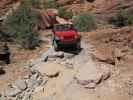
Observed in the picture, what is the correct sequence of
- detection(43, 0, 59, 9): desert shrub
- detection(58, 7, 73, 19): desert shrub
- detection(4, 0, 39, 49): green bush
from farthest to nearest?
1. detection(43, 0, 59, 9): desert shrub
2. detection(58, 7, 73, 19): desert shrub
3. detection(4, 0, 39, 49): green bush

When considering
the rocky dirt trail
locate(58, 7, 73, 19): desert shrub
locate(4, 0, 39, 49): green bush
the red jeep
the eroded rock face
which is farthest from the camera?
locate(58, 7, 73, 19): desert shrub

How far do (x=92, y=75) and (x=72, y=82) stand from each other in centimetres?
97

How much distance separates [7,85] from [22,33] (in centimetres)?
848

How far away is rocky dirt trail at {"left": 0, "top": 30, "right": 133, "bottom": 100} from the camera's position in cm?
1666

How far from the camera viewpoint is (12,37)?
90.0 ft

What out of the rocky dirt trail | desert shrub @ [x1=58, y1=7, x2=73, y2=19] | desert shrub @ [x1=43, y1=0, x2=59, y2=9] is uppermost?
desert shrub @ [x1=43, y1=0, x2=59, y2=9]

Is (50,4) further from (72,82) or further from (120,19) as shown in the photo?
(72,82)

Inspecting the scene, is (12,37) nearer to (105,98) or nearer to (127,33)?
(127,33)

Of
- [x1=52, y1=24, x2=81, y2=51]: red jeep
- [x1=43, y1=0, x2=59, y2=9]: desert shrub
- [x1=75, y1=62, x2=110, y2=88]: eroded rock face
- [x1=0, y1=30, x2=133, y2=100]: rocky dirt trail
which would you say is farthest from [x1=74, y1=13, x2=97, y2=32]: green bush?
[x1=75, y1=62, x2=110, y2=88]: eroded rock face

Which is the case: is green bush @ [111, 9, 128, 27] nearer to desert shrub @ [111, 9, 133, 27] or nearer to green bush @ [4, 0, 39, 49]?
desert shrub @ [111, 9, 133, 27]

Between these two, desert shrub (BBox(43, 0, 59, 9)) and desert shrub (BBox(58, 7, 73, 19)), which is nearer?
desert shrub (BBox(58, 7, 73, 19))

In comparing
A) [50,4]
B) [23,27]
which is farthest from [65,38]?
[50,4]

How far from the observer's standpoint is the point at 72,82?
17.8m

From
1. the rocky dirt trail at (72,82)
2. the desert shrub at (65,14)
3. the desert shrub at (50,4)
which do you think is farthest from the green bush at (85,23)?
the rocky dirt trail at (72,82)
